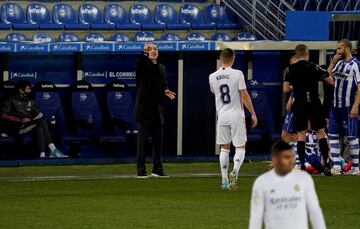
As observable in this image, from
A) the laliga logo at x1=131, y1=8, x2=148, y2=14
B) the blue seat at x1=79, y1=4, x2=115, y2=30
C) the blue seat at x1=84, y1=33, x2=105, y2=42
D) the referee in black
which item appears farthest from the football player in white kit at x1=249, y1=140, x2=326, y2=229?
the laliga logo at x1=131, y1=8, x2=148, y2=14

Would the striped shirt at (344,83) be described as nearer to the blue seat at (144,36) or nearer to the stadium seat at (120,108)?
the stadium seat at (120,108)

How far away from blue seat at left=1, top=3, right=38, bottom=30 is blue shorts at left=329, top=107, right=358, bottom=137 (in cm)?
816

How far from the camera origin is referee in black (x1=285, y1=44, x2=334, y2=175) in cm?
1800

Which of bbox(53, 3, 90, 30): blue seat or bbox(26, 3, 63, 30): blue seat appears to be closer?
bbox(26, 3, 63, 30): blue seat

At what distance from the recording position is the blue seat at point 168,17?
2657cm

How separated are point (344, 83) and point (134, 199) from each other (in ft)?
15.4

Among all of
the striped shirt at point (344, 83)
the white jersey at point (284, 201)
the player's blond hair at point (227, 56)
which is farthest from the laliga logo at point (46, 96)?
the white jersey at point (284, 201)

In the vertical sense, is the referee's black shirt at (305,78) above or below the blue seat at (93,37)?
below

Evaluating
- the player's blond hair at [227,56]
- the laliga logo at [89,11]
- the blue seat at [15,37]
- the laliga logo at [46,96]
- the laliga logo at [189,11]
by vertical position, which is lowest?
the laliga logo at [46,96]

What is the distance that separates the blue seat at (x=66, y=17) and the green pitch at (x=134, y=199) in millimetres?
5648

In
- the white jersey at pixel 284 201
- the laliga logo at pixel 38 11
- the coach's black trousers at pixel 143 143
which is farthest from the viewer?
the laliga logo at pixel 38 11

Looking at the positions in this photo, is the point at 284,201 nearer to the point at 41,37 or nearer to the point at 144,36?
the point at 41,37

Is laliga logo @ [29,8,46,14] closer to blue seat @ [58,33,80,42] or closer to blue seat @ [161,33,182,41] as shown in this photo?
blue seat @ [58,33,80,42]

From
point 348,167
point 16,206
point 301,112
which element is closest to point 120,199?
point 16,206
